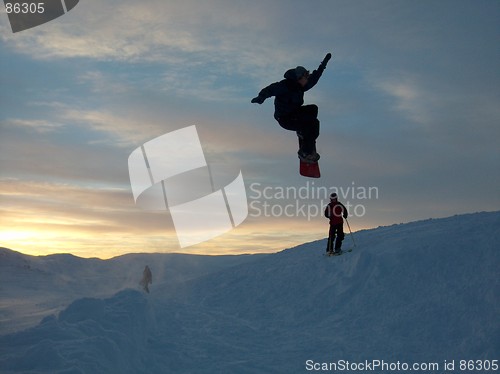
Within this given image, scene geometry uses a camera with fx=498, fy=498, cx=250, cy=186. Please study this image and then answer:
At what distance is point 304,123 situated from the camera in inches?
323

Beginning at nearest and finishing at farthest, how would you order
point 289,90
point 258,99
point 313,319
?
point 258,99, point 289,90, point 313,319

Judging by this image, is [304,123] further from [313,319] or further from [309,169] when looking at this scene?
[313,319]

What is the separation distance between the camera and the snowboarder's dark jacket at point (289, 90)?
24.5 feet

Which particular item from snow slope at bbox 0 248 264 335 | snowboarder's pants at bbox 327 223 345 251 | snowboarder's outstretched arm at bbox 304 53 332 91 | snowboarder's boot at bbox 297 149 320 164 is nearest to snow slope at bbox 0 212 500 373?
snowboarder's pants at bbox 327 223 345 251

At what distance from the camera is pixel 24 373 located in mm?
9039

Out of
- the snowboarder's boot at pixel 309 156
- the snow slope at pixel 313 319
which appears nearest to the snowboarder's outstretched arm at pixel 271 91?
the snowboarder's boot at pixel 309 156

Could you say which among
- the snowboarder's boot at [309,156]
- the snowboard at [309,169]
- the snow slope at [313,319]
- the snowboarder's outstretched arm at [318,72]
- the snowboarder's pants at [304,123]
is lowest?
the snow slope at [313,319]

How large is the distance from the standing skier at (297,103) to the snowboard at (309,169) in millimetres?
347

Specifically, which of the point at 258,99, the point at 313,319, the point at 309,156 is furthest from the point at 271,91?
the point at 313,319

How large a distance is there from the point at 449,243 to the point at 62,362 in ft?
33.9

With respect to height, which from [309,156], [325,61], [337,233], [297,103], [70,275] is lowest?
[337,233]

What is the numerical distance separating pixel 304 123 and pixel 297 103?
1.84 feet

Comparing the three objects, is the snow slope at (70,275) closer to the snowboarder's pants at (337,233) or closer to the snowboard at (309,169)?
the snowboarder's pants at (337,233)

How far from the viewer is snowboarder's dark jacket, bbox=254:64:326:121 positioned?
7480mm
